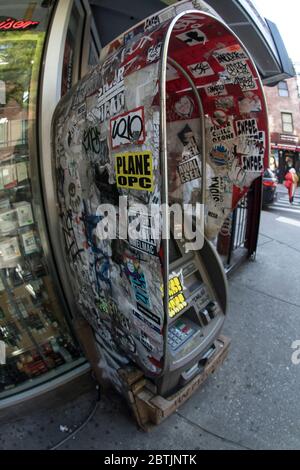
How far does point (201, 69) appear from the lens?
2295mm

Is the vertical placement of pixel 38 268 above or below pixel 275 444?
above

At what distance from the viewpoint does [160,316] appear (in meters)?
1.61

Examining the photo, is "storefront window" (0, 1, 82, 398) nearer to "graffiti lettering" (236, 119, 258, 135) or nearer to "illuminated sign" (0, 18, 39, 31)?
"illuminated sign" (0, 18, 39, 31)

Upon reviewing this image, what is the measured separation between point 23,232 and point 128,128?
55.5 inches

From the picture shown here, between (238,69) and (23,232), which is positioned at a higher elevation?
(238,69)

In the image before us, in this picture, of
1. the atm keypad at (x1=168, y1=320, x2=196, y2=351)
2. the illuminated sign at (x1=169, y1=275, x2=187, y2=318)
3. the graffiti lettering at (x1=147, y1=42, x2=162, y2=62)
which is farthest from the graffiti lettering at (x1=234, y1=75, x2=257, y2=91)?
the atm keypad at (x1=168, y1=320, x2=196, y2=351)

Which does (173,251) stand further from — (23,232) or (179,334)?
(23,232)

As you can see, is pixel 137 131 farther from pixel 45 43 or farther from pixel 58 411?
pixel 58 411

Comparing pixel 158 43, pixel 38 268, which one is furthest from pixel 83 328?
pixel 158 43

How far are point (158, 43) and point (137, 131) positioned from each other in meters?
0.39

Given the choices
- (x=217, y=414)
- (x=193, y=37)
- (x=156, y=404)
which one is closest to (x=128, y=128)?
(x=193, y=37)

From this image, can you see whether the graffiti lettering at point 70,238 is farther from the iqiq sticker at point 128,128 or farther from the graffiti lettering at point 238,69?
the graffiti lettering at point 238,69

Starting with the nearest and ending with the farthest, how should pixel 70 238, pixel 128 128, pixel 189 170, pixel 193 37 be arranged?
pixel 128 128, pixel 193 37, pixel 70 238, pixel 189 170

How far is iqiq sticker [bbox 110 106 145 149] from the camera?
4.42 feet
